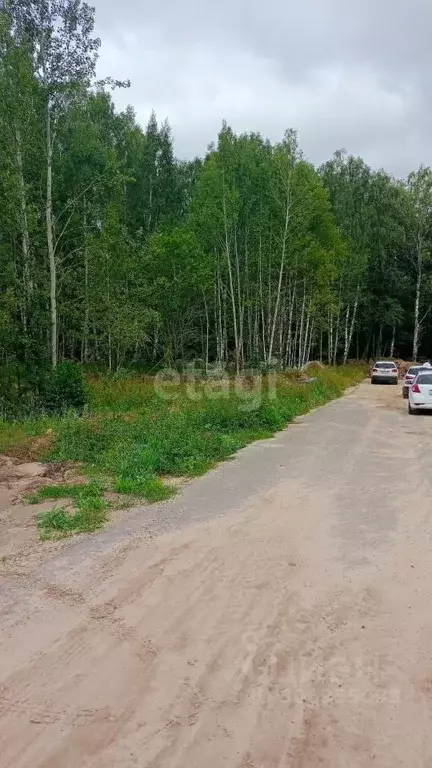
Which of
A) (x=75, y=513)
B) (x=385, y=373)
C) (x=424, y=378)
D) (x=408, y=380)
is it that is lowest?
(x=75, y=513)

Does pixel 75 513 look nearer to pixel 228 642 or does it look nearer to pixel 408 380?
pixel 228 642

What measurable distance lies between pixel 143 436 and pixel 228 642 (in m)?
7.17

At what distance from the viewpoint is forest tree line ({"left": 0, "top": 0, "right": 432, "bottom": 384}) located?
17.0m

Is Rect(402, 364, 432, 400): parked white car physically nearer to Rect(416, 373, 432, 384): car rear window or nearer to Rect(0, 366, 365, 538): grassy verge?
Rect(416, 373, 432, 384): car rear window

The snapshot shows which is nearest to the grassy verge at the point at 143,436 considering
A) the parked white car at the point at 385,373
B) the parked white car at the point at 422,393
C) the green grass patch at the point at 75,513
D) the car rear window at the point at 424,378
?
the green grass patch at the point at 75,513

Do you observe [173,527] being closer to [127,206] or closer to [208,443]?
[208,443]

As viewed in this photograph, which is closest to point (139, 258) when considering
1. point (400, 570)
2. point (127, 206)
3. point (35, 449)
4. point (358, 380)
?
point (127, 206)

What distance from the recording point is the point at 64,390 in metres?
15.5

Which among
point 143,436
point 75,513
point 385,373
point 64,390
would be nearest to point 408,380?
point 385,373

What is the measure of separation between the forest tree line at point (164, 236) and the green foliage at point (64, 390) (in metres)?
1.61

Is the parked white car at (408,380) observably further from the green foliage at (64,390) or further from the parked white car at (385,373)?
the green foliage at (64,390)

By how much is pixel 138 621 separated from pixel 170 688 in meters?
0.84

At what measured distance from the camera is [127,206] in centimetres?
3500

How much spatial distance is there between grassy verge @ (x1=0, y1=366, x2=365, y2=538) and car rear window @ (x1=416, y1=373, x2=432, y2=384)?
11.4 ft
